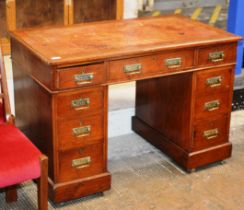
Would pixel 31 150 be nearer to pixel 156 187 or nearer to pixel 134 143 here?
pixel 156 187

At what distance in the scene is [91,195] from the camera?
3.01 metres

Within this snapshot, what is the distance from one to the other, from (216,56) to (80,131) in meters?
0.89

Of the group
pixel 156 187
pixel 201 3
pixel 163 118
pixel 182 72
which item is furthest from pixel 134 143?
pixel 201 3

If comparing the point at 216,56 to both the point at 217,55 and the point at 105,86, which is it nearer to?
the point at 217,55

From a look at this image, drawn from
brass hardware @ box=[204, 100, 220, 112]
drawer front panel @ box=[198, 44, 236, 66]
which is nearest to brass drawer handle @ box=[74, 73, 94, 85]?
drawer front panel @ box=[198, 44, 236, 66]

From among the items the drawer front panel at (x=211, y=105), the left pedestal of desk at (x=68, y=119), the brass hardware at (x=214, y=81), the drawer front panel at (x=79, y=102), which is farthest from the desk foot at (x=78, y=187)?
the brass hardware at (x=214, y=81)

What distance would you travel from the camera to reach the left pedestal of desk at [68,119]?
2701 mm

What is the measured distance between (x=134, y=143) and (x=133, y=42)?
3.07 feet

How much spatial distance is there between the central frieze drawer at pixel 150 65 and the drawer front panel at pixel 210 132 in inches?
16.1

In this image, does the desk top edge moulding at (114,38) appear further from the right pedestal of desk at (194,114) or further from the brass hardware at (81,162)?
the brass hardware at (81,162)

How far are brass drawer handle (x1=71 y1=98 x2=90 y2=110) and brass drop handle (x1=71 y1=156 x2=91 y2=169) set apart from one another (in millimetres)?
288

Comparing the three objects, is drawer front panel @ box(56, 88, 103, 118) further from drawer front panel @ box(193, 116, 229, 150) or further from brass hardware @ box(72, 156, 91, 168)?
drawer front panel @ box(193, 116, 229, 150)

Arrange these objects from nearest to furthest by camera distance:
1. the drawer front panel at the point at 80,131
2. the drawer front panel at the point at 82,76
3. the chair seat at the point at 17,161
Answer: the chair seat at the point at 17,161 → the drawer front panel at the point at 82,76 → the drawer front panel at the point at 80,131

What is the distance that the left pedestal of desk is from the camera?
270cm
